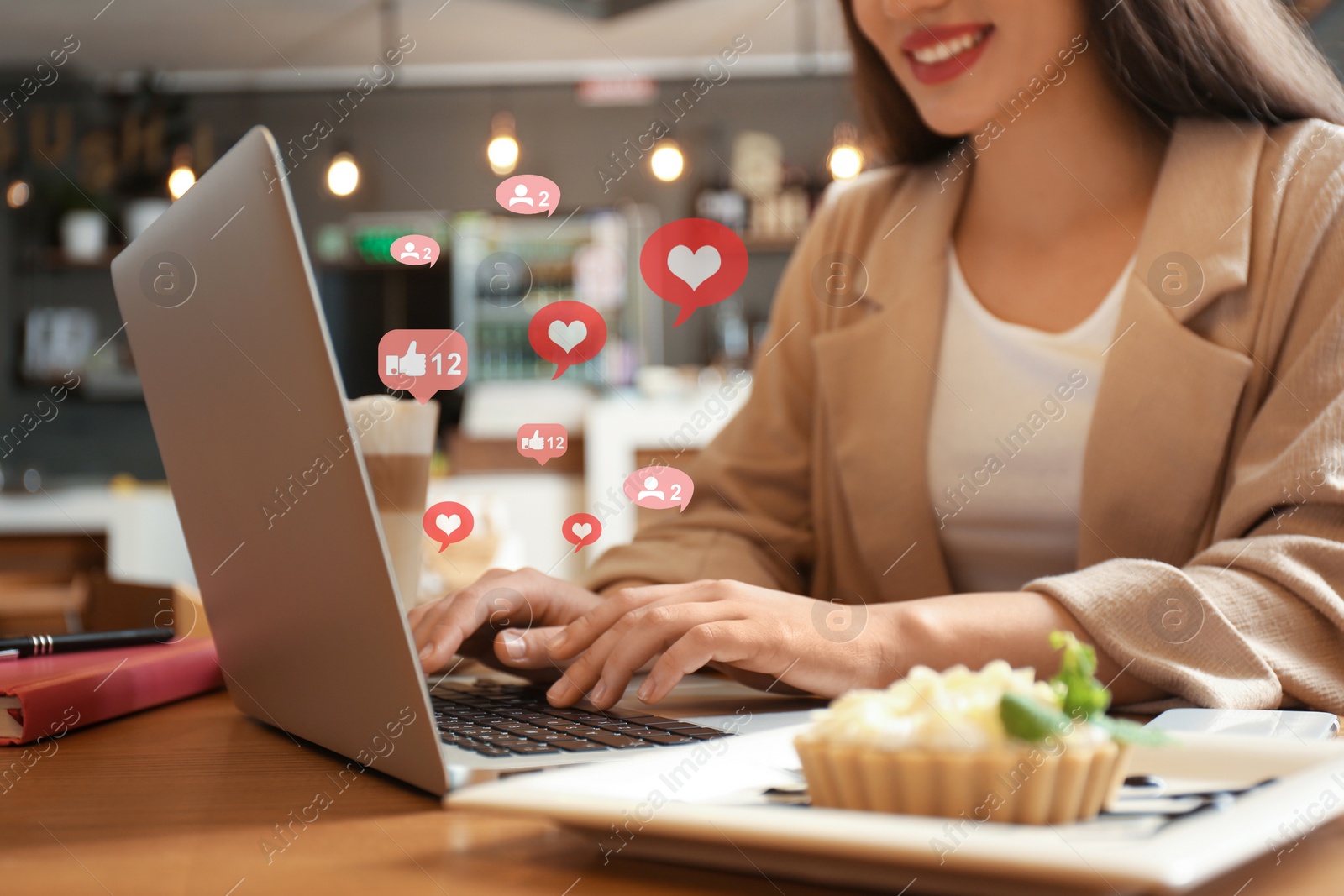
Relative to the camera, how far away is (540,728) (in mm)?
539

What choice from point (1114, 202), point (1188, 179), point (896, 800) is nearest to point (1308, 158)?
point (1188, 179)

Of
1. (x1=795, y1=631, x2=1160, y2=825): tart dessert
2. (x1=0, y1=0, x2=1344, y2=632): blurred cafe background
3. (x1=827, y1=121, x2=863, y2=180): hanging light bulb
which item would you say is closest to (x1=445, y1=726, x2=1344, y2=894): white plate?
(x1=795, y1=631, x2=1160, y2=825): tart dessert

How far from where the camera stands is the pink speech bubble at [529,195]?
1.96ft

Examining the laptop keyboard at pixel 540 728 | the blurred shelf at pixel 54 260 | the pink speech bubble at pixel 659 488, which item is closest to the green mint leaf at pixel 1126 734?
the laptop keyboard at pixel 540 728

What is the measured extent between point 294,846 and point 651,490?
468 mm

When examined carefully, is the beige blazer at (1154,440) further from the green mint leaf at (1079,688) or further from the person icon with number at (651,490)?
the green mint leaf at (1079,688)

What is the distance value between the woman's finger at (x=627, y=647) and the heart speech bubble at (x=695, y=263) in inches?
7.4

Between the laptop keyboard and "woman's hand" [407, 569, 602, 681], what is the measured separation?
3 centimetres

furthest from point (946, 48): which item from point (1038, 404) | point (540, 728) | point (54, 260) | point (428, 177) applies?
point (54, 260)

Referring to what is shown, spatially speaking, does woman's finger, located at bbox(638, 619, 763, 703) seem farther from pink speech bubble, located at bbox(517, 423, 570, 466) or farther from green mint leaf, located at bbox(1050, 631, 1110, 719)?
green mint leaf, located at bbox(1050, 631, 1110, 719)

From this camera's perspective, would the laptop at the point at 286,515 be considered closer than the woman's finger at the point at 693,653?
Yes

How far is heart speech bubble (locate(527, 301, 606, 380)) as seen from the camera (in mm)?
658

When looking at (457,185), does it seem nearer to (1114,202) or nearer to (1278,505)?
(1114,202)

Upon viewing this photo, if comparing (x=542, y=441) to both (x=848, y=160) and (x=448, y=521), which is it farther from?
(x=848, y=160)
